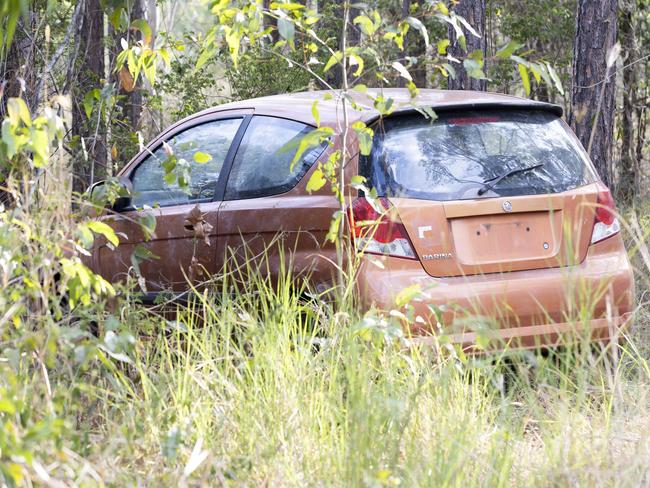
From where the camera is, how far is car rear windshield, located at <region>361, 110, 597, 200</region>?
15.9 feet

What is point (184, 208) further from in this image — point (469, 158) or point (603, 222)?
point (603, 222)

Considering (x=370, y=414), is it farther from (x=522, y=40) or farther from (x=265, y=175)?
(x=522, y=40)

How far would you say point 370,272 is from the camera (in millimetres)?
4703

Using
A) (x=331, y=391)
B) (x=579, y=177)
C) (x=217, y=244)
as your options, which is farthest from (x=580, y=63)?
(x=331, y=391)

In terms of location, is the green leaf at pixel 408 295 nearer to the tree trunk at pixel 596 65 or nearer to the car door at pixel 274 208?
the car door at pixel 274 208

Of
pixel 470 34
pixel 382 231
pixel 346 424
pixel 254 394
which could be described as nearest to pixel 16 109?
pixel 254 394

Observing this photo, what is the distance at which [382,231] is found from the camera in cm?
473

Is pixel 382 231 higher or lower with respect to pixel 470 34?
lower

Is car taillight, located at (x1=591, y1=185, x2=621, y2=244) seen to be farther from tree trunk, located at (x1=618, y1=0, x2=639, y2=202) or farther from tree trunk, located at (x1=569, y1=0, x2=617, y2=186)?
tree trunk, located at (x1=618, y1=0, x2=639, y2=202)

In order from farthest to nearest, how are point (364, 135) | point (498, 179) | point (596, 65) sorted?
point (596, 65)
point (498, 179)
point (364, 135)

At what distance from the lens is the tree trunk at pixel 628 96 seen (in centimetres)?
1341

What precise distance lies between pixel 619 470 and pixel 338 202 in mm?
2049

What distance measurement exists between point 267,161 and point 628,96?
33.3 feet

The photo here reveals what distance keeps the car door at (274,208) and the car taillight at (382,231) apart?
207 mm
